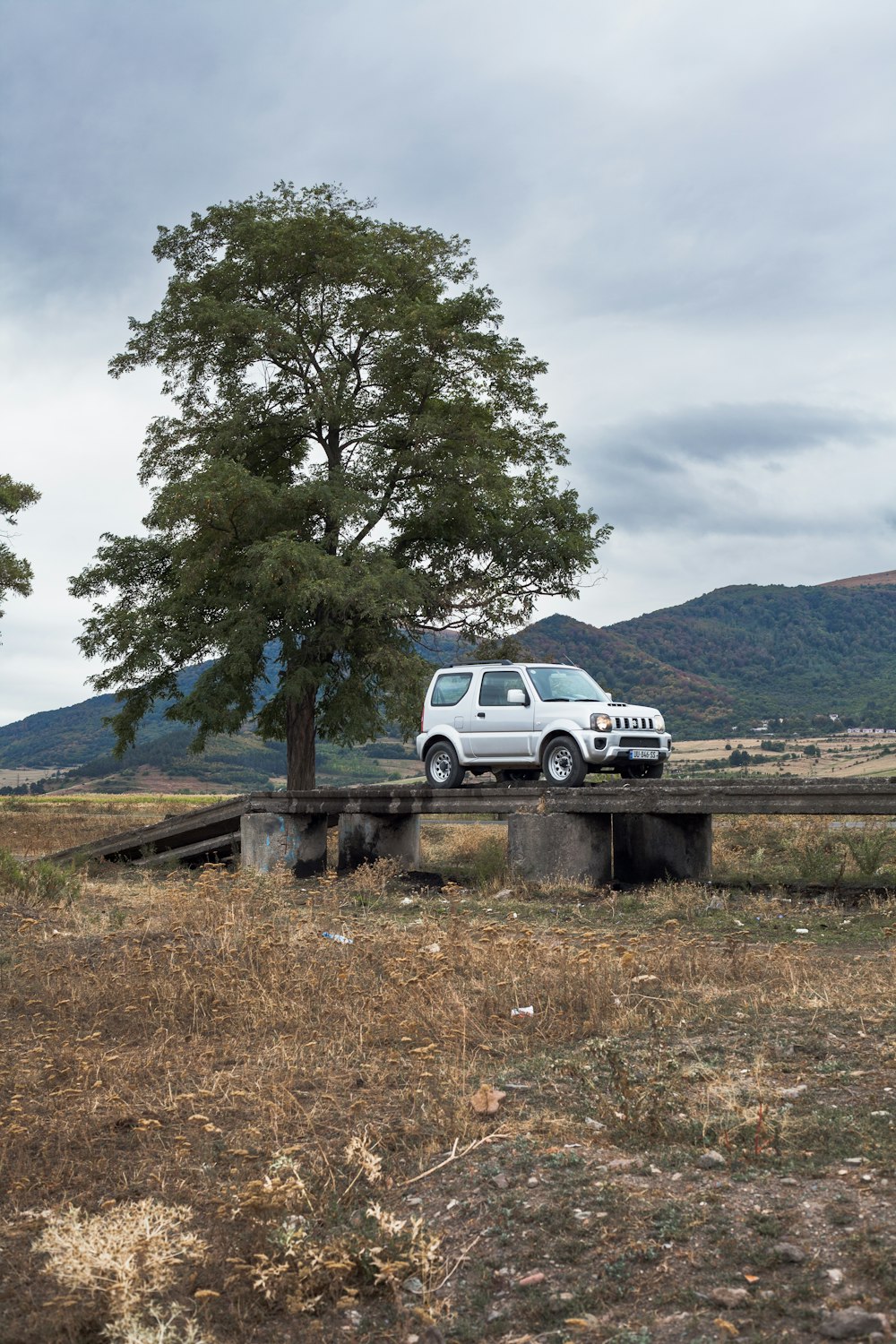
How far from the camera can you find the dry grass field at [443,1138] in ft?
13.8

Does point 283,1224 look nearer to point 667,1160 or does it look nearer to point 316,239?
point 667,1160

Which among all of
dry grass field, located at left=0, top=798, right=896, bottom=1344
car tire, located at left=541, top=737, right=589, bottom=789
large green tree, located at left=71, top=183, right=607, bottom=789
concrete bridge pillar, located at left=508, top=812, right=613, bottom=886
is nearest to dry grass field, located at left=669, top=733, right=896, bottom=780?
large green tree, located at left=71, top=183, right=607, bottom=789

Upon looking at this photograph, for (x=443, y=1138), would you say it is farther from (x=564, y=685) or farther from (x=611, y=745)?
(x=564, y=685)

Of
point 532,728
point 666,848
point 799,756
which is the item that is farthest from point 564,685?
point 799,756

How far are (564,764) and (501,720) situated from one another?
125 centimetres

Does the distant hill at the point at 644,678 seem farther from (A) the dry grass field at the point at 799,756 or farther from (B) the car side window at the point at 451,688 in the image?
(B) the car side window at the point at 451,688

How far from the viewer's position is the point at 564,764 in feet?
58.9

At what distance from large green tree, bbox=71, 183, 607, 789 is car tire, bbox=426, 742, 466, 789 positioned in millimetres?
6652

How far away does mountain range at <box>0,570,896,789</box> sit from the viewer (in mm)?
107000

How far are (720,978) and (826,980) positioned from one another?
29.5 inches

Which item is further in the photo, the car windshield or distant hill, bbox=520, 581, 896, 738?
distant hill, bbox=520, 581, 896, 738

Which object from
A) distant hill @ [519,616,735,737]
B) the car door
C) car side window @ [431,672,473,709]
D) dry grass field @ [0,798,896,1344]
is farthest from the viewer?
distant hill @ [519,616,735,737]

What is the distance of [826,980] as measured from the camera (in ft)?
28.7

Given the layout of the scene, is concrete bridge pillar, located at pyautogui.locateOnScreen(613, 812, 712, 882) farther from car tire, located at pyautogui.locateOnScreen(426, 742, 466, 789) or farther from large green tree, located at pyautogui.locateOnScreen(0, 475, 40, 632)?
large green tree, located at pyautogui.locateOnScreen(0, 475, 40, 632)
